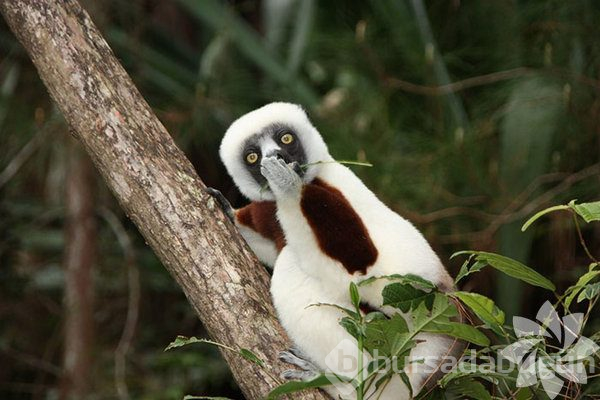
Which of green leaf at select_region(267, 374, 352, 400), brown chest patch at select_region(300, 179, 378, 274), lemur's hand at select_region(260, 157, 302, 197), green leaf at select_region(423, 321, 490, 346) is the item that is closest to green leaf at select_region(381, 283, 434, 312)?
green leaf at select_region(423, 321, 490, 346)

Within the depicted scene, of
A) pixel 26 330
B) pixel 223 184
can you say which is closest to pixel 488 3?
pixel 223 184

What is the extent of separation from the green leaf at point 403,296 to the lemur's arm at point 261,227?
1211mm

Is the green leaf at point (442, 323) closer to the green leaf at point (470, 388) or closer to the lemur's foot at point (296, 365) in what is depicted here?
the green leaf at point (470, 388)

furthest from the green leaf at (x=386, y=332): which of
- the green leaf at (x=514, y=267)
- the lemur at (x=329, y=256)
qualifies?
the lemur at (x=329, y=256)

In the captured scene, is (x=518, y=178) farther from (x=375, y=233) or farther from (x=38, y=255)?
(x=38, y=255)

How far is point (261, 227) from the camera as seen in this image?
3.87 meters

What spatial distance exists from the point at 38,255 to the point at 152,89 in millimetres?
3333

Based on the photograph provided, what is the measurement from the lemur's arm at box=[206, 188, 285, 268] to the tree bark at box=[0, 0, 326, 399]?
1.41 feet

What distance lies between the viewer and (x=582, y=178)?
222 inches

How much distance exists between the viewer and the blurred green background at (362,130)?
582cm

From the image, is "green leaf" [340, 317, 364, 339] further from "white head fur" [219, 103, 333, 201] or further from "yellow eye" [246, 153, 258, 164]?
"yellow eye" [246, 153, 258, 164]

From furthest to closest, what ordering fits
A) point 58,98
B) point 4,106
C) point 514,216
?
point 4,106
point 514,216
point 58,98

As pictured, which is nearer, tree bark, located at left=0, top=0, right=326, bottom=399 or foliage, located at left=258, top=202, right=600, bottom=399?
foliage, located at left=258, top=202, right=600, bottom=399

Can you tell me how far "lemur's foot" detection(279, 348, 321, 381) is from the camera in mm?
3121
